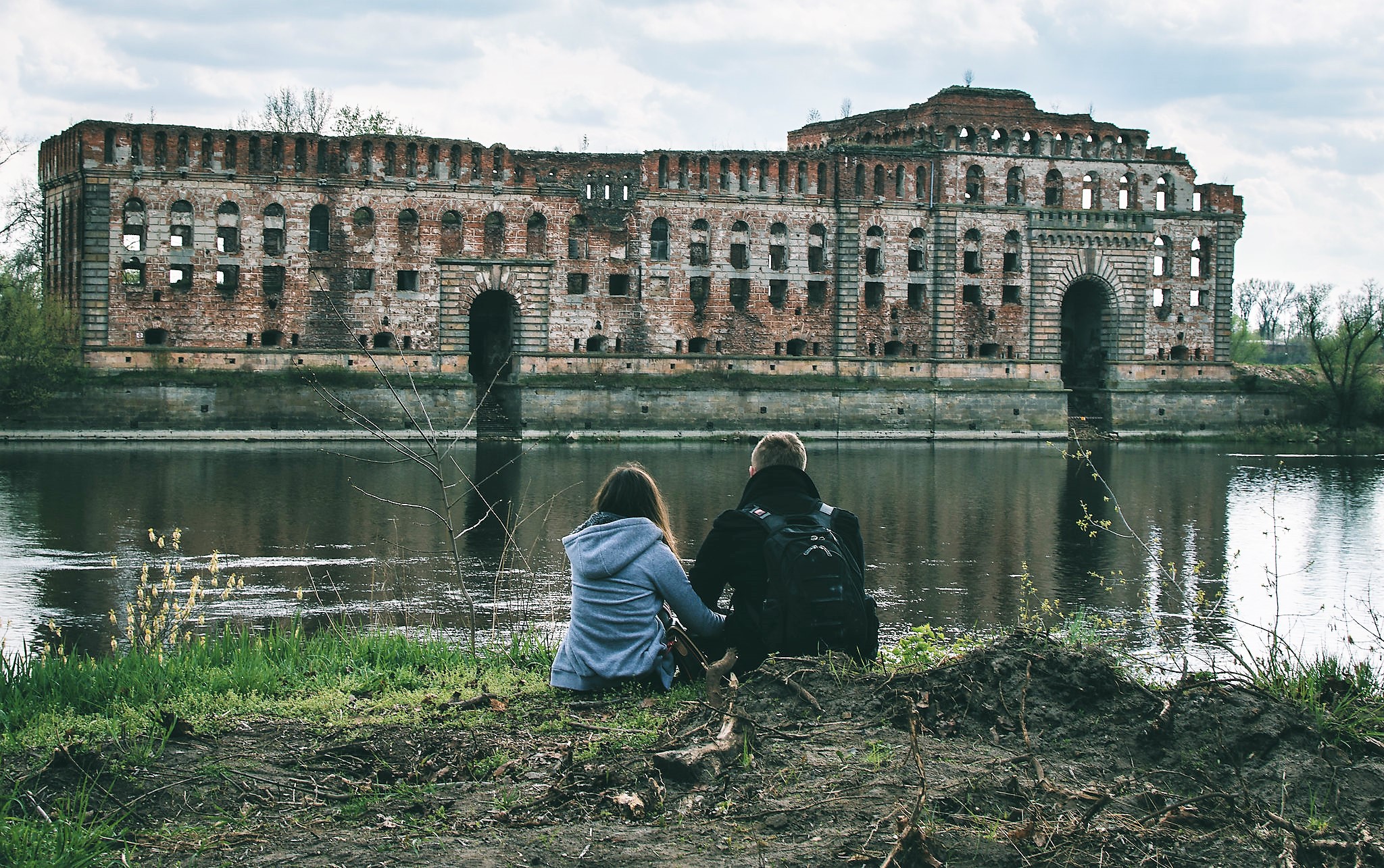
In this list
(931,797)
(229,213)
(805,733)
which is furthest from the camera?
(229,213)

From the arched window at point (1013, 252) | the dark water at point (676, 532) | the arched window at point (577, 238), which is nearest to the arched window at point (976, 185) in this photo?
the arched window at point (1013, 252)

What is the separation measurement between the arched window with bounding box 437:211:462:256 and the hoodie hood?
3756 centimetres

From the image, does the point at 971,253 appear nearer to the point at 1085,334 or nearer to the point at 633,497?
the point at 1085,334

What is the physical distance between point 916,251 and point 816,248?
12.6ft

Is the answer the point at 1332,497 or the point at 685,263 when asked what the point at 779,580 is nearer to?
the point at 1332,497

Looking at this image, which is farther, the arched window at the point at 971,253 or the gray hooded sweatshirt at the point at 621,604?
the arched window at the point at 971,253

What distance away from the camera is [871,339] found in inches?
1825

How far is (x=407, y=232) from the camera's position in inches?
1663

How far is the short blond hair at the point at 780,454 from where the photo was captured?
6555 millimetres

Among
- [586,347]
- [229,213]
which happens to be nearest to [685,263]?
[586,347]

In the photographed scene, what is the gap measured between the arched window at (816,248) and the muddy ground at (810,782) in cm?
4089

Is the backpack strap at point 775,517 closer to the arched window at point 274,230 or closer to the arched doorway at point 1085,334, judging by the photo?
the arched window at point 274,230

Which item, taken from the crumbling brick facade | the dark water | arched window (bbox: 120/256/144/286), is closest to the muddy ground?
the dark water

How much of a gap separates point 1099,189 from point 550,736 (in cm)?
4667
